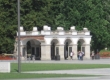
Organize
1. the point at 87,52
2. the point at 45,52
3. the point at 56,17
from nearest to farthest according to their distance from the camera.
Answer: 1. the point at 45,52
2. the point at 87,52
3. the point at 56,17

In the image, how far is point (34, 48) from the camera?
94.3 m

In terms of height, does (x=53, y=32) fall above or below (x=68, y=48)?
above

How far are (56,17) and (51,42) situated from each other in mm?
11515

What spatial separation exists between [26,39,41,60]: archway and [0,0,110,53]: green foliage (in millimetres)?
4157

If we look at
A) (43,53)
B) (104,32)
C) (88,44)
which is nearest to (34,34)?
(43,53)

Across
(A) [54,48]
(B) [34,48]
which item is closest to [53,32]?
(A) [54,48]

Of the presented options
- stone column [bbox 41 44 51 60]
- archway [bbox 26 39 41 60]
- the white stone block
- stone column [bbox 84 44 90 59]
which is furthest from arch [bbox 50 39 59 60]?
the white stone block

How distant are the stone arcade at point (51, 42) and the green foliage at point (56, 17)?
5568 millimetres

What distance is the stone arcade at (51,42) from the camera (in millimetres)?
90188

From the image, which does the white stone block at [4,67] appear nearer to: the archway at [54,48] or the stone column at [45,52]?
the stone column at [45,52]

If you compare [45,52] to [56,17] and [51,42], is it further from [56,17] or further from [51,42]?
[56,17]

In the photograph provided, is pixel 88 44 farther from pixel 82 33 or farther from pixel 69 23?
pixel 69 23

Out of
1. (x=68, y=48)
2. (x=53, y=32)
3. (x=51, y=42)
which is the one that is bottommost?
(x=68, y=48)

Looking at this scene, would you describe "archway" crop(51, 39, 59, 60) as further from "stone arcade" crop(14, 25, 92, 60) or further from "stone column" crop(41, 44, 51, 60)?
"stone column" crop(41, 44, 51, 60)
